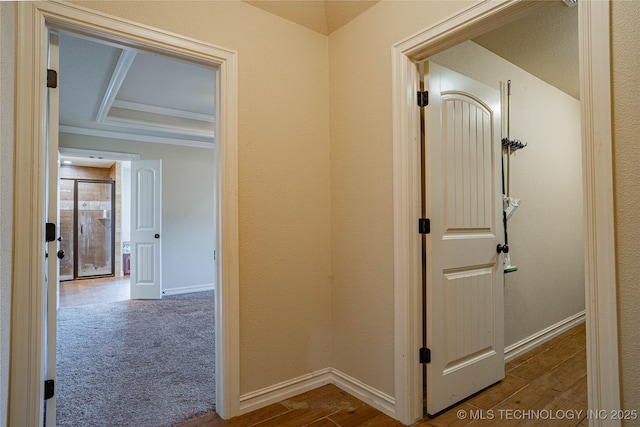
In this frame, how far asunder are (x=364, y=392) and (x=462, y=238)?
115 centimetres

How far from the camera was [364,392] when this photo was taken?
213cm

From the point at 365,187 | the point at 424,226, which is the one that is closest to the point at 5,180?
the point at 365,187

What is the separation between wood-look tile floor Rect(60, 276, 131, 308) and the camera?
527 cm

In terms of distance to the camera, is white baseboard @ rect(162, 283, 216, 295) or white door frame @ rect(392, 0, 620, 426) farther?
white baseboard @ rect(162, 283, 216, 295)

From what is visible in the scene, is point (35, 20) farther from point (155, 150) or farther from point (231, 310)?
point (155, 150)

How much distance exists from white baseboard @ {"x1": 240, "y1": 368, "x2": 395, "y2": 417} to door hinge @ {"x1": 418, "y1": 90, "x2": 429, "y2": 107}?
1720 mm

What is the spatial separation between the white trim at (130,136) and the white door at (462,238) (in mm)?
4701

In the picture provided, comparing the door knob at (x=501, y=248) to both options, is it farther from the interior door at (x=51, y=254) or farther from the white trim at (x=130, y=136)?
the white trim at (x=130, y=136)

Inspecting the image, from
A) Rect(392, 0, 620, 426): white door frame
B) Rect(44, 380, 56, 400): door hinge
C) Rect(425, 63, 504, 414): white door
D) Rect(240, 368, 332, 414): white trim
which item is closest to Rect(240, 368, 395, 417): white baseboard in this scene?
Rect(240, 368, 332, 414): white trim

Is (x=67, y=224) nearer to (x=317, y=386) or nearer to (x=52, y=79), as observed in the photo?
(x=52, y=79)

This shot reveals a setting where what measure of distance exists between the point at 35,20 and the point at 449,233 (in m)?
2.33

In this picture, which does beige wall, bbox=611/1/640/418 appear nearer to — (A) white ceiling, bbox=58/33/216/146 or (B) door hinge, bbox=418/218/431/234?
(B) door hinge, bbox=418/218/431/234

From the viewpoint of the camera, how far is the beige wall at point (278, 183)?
79.8 inches

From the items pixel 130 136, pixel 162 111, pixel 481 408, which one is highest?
pixel 162 111
